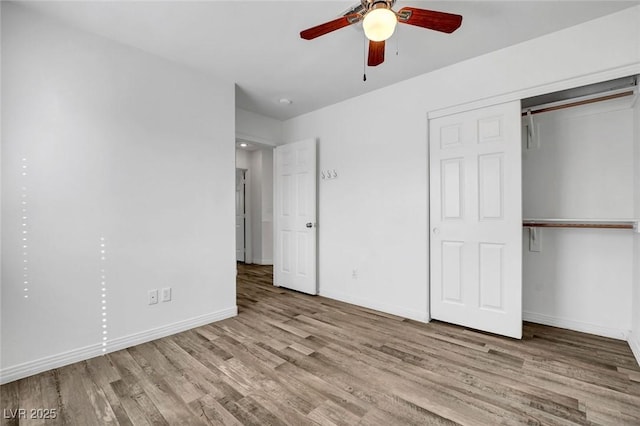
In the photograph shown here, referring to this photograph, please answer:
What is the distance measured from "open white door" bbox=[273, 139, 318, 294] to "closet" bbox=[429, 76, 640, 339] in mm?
1634

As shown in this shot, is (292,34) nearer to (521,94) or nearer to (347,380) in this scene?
(521,94)

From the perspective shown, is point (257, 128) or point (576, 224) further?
point (257, 128)

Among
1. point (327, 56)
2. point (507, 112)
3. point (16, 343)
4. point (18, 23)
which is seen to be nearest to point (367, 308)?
point (507, 112)

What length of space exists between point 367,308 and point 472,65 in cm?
280

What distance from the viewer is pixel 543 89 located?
8.12ft

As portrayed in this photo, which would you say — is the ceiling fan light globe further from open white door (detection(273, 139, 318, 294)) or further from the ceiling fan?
open white door (detection(273, 139, 318, 294))

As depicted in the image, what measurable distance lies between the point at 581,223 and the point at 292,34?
3047 mm

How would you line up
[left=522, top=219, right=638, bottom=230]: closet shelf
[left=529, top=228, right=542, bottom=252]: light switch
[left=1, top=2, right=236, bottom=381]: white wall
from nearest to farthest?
Answer: 1. [left=1, top=2, right=236, bottom=381]: white wall
2. [left=522, top=219, right=638, bottom=230]: closet shelf
3. [left=529, top=228, right=542, bottom=252]: light switch

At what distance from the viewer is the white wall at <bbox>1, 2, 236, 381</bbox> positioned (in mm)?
2066

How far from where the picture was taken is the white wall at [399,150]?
2.32m

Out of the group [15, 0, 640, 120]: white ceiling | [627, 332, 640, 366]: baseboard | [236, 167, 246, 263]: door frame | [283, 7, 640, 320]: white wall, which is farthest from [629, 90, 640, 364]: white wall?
[236, 167, 246, 263]: door frame

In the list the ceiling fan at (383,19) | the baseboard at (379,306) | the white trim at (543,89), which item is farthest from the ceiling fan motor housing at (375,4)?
the baseboard at (379,306)

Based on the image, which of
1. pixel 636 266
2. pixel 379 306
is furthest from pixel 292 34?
pixel 636 266

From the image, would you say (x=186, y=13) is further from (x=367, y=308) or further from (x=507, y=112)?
(x=367, y=308)
